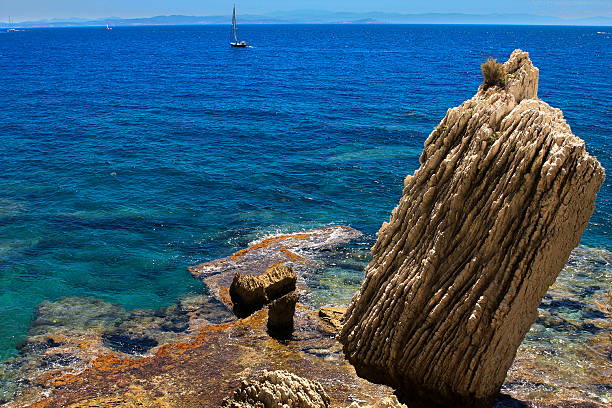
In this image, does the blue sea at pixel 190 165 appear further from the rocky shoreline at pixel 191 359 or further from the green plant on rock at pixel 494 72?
the green plant on rock at pixel 494 72

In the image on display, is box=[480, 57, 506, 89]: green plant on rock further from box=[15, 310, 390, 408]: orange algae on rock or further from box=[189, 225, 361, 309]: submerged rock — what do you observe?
box=[189, 225, 361, 309]: submerged rock

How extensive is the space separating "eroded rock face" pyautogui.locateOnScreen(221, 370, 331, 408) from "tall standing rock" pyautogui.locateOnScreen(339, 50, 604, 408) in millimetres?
4048

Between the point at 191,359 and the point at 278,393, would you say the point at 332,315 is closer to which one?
the point at 191,359

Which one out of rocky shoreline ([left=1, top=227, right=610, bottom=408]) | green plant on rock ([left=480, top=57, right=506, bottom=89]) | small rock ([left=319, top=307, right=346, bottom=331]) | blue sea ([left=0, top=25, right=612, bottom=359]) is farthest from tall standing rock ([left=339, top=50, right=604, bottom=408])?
blue sea ([left=0, top=25, right=612, bottom=359])

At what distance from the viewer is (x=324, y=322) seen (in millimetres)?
25141

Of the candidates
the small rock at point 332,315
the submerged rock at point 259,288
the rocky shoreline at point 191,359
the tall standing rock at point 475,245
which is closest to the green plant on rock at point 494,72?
the tall standing rock at point 475,245

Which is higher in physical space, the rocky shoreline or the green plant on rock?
the green plant on rock

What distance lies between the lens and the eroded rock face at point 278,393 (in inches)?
592

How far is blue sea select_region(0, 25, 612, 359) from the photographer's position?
107 feet

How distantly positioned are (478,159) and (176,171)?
36.9 meters

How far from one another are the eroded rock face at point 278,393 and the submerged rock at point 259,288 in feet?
34.7

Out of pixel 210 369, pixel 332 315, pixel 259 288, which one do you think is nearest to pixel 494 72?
pixel 332 315

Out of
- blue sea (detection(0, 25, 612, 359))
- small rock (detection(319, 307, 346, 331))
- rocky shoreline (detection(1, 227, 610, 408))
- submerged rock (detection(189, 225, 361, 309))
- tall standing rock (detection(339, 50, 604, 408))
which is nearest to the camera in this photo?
tall standing rock (detection(339, 50, 604, 408))

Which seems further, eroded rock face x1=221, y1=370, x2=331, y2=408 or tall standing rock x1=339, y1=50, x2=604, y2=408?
tall standing rock x1=339, y1=50, x2=604, y2=408
